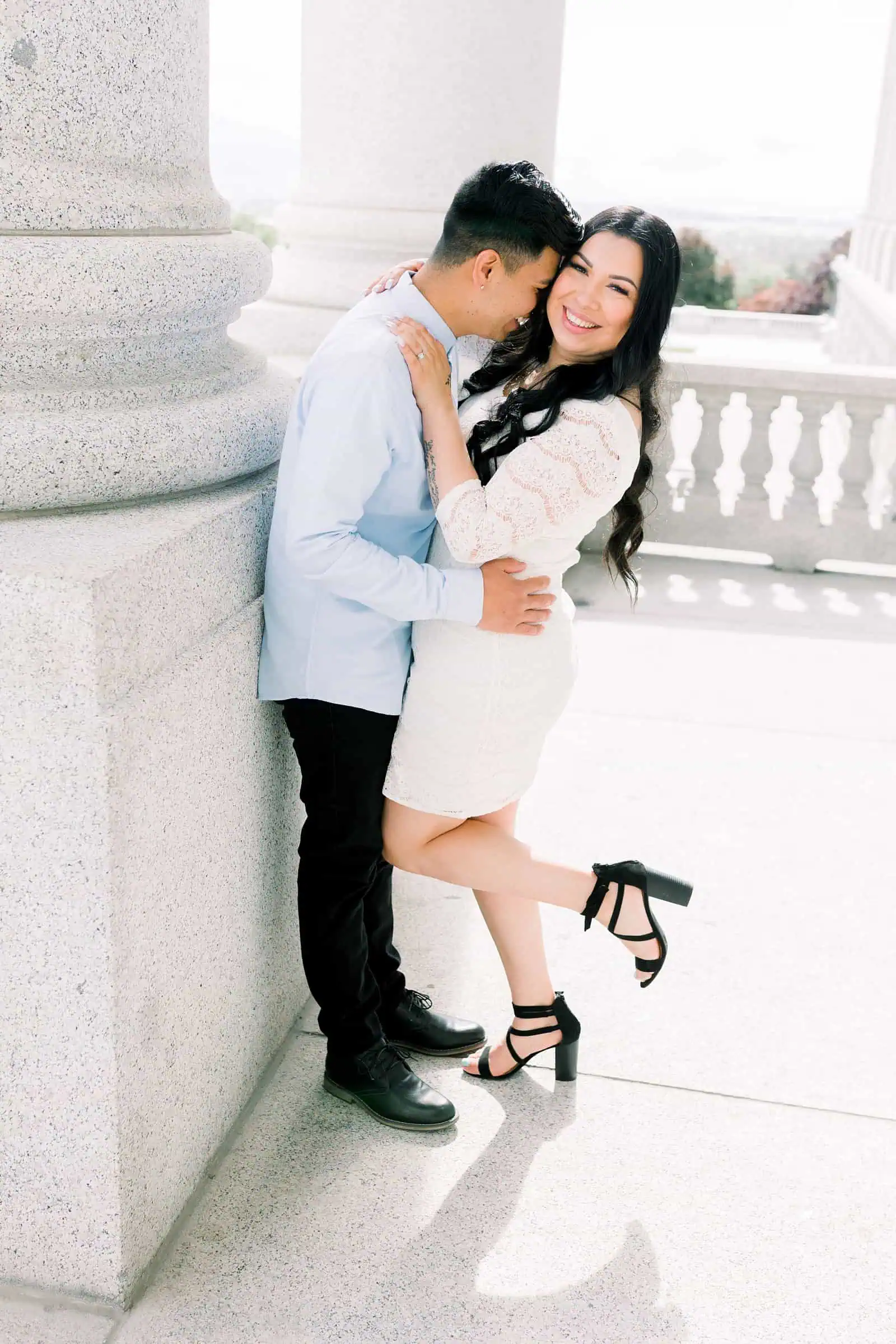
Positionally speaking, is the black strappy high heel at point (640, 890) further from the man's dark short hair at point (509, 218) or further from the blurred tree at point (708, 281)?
the blurred tree at point (708, 281)

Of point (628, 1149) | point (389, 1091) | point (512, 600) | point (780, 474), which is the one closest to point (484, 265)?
point (512, 600)

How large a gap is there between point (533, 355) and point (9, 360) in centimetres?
122

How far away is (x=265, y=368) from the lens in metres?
3.13

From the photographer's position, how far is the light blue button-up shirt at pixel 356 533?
257cm

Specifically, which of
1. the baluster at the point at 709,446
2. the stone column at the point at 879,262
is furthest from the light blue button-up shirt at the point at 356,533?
the stone column at the point at 879,262

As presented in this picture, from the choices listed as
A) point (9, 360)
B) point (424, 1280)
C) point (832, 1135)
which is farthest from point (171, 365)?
point (832, 1135)

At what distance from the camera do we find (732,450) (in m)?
10.8

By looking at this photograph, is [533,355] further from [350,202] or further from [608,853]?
[350,202]

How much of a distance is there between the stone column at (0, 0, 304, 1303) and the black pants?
178 mm

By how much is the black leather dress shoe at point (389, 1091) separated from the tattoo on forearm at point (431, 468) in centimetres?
134

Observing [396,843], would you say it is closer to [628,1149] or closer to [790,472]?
[628,1149]

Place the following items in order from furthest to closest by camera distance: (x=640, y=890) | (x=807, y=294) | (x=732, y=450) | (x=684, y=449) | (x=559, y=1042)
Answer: (x=807, y=294)
(x=732, y=450)
(x=684, y=449)
(x=559, y=1042)
(x=640, y=890)

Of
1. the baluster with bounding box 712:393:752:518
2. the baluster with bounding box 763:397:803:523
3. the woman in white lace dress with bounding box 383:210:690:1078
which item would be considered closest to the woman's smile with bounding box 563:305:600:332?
the woman in white lace dress with bounding box 383:210:690:1078

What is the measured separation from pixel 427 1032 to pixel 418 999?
0.10 m
